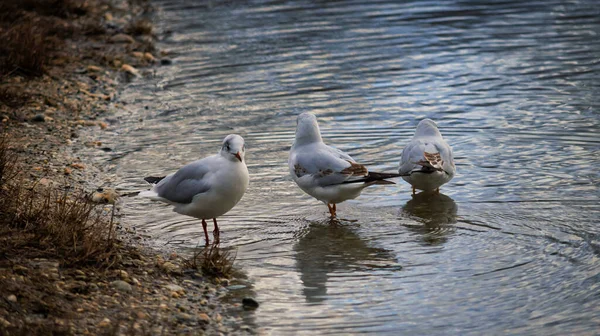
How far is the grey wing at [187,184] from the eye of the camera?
298 inches

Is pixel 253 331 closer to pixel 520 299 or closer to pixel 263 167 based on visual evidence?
pixel 520 299

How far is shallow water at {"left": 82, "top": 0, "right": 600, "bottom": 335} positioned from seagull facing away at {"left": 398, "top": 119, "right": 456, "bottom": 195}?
23 cm

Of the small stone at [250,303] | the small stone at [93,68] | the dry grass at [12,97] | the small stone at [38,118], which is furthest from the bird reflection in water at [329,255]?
the small stone at [93,68]

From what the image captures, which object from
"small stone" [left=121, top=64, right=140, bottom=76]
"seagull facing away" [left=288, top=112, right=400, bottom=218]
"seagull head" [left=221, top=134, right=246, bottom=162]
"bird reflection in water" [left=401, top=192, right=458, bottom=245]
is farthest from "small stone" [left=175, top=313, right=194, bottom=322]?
"small stone" [left=121, top=64, right=140, bottom=76]

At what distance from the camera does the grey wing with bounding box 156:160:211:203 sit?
7574mm

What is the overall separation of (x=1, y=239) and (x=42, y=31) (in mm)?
9279

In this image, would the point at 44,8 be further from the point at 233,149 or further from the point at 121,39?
the point at 233,149

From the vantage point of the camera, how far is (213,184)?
293 inches

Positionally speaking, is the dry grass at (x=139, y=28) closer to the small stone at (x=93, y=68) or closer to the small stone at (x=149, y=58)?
the small stone at (x=149, y=58)

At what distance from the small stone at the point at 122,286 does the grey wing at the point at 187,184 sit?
1.46 metres

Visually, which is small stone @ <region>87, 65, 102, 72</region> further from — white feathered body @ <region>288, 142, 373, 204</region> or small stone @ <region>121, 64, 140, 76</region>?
white feathered body @ <region>288, 142, 373, 204</region>

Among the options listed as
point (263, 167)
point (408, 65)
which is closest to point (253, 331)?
point (263, 167)

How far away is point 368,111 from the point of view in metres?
12.4

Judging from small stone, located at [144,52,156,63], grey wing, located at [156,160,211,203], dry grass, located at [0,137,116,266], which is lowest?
dry grass, located at [0,137,116,266]
